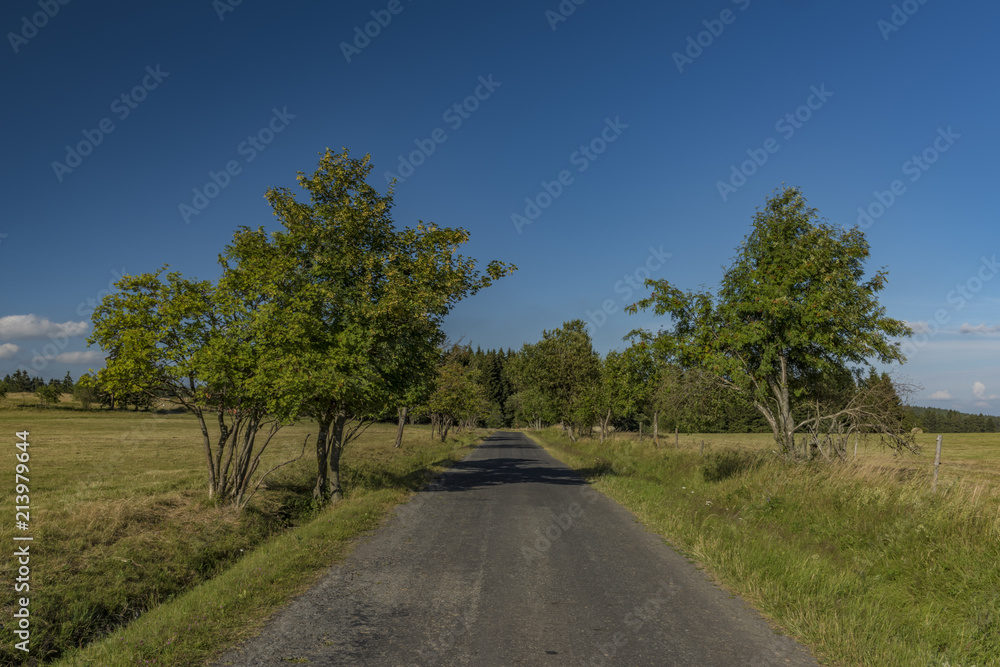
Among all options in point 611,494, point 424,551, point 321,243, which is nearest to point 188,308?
point 321,243

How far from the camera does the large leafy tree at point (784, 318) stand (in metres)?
14.7

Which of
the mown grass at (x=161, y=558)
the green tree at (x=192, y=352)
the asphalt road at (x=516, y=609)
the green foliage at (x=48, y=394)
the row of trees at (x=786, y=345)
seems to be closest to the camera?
the asphalt road at (x=516, y=609)

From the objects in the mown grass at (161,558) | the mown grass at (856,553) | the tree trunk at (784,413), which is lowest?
the mown grass at (161,558)

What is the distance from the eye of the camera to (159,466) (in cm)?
2180

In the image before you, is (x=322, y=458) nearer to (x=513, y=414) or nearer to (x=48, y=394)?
(x=48, y=394)

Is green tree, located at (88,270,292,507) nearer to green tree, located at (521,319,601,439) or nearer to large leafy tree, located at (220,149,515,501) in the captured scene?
large leafy tree, located at (220,149,515,501)

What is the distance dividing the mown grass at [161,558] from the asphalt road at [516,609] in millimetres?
600

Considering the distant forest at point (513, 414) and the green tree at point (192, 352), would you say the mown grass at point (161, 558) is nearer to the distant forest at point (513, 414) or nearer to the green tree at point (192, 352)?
the green tree at point (192, 352)

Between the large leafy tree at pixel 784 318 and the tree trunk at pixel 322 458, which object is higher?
the large leafy tree at pixel 784 318

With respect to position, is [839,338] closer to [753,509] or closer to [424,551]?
[753,509]

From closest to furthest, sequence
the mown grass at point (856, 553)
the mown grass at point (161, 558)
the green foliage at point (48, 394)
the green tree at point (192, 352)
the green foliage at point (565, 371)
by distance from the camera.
Answer: the mown grass at point (856, 553), the mown grass at point (161, 558), the green tree at point (192, 352), the green foliage at point (565, 371), the green foliage at point (48, 394)

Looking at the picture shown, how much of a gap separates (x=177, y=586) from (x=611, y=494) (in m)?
11.1

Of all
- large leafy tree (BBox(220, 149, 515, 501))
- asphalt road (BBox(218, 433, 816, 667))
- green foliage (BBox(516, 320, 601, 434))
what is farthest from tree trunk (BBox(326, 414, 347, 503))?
green foliage (BBox(516, 320, 601, 434))

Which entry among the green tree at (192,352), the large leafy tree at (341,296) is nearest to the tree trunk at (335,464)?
the large leafy tree at (341,296)
